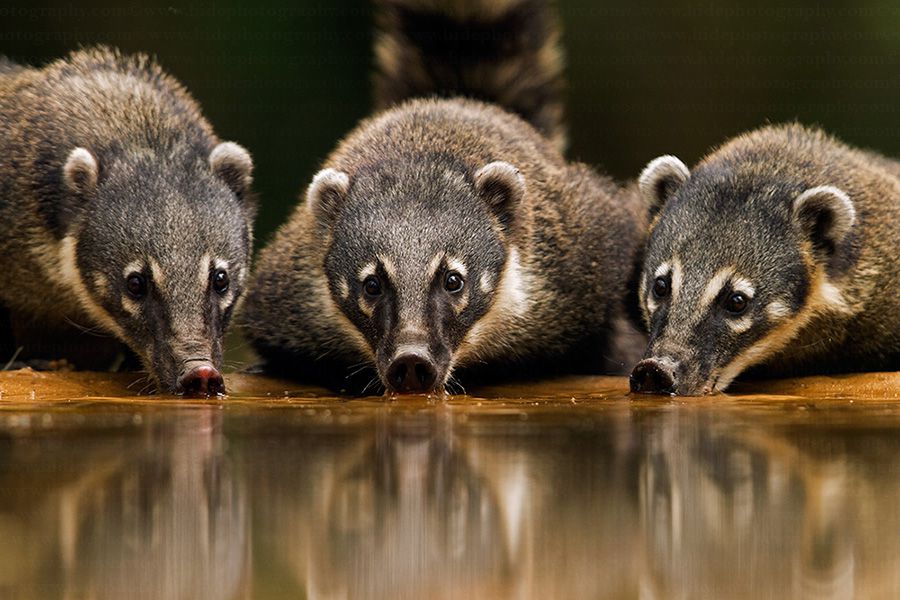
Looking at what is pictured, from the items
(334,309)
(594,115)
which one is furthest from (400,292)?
(594,115)

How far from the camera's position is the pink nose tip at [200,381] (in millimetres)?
7637

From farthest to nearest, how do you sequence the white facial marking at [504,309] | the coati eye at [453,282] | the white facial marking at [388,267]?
the white facial marking at [504,309], the coati eye at [453,282], the white facial marking at [388,267]

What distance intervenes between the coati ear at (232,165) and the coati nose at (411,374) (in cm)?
211

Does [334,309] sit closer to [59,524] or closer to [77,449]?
[77,449]

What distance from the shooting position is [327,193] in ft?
27.5

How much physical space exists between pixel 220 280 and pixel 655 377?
2783 millimetres

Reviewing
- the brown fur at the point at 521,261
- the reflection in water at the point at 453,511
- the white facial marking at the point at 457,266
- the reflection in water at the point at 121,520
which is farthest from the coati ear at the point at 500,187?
the reflection in water at the point at 121,520

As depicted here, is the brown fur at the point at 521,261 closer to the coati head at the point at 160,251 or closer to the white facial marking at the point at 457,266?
the coati head at the point at 160,251

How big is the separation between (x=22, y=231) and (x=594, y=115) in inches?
345

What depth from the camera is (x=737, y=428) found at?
231 inches

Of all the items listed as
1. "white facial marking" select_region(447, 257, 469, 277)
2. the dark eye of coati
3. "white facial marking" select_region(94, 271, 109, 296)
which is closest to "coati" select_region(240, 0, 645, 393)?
"white facial marking" select_region(447, 257, 469, 277)

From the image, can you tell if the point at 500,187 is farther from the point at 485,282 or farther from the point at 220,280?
the point at 220,280

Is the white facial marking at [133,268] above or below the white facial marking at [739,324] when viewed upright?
above

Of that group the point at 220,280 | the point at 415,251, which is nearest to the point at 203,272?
the point at 220,280
